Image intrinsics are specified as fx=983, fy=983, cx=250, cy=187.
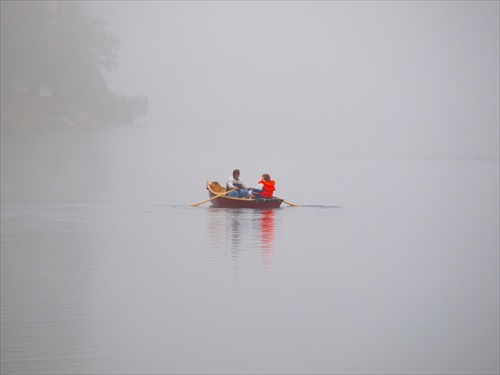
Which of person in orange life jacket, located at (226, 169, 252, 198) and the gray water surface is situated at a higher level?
person in orange life jacket, located at (226, 169, 252, 198)

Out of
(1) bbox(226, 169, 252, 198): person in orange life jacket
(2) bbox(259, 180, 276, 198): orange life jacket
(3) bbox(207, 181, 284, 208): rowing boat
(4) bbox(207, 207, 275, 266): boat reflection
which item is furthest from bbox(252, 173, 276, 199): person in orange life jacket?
(4) bbox(207, 207, 275, 266): boat reflection

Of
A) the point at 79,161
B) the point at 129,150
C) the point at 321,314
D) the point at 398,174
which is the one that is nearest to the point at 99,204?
the point at 321,314

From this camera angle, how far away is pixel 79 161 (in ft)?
215

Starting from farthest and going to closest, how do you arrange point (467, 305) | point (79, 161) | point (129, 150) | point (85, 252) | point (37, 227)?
point (129, 150) < point (79, 161) < point (37, 227) < point (85, 252) < point (467, 305)

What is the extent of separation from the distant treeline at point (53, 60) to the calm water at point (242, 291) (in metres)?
57.8

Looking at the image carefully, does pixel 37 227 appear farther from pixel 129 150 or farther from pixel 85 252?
pixel 129 150

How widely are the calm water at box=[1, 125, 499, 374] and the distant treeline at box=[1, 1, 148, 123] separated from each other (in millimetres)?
57803

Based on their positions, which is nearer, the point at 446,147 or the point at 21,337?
the point at 21,337

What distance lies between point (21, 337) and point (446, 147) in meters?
93.4

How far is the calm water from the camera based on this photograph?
757 inches

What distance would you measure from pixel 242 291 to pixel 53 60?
7954 cm

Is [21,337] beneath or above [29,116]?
beneath

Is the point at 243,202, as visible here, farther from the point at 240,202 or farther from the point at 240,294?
the point at 240,294

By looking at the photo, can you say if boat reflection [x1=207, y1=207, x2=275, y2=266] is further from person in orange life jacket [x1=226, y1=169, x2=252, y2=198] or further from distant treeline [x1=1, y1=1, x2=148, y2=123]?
distant treeline [x1=1, y1=1, x2=148, y2=123]
